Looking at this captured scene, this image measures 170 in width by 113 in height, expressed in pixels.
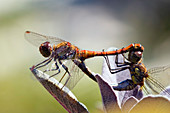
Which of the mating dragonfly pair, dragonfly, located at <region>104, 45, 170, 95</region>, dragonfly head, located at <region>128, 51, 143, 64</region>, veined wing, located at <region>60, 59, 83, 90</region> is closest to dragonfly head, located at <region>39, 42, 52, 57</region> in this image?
the mating dragonfly pair

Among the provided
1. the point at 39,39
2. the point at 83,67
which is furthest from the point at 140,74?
the point at 39,39

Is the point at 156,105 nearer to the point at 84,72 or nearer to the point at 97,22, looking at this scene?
the point at 84,72

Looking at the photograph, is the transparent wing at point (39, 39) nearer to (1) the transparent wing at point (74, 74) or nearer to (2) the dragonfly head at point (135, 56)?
(1) the transparent wing at point (74, 74)

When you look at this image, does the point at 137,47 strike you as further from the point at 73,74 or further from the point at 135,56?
the point at 73,74

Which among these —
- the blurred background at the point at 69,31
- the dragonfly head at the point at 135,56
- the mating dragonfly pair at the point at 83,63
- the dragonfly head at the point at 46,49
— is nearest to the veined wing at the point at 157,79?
the mating dragonfly pair at the point at 83,63

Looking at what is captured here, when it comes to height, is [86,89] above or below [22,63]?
below

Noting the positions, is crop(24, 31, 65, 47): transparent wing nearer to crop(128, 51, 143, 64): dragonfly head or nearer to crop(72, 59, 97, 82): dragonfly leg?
crop(72, 59, 97, 82): dragonfly leg

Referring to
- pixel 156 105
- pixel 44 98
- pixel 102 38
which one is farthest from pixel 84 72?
pixel 102 38
